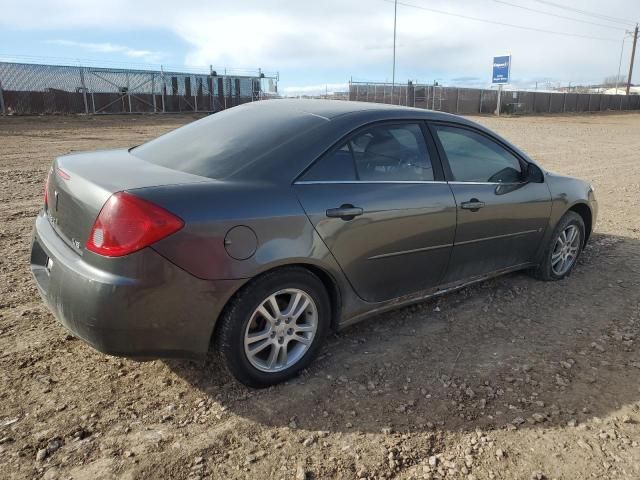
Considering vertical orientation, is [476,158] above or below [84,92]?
below

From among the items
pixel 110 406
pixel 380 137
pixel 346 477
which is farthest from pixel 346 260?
pixel 110 406

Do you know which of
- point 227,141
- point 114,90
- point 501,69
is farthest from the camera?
point 501,69

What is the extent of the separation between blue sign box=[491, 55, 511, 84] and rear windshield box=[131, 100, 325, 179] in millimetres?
41990

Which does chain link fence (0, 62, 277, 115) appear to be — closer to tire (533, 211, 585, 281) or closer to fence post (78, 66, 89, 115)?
fence post (78, 66, 89, 115)

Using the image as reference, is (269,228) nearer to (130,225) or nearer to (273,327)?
(273,327)

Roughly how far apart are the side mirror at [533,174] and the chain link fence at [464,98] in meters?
33.2

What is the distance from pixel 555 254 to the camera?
190 inches

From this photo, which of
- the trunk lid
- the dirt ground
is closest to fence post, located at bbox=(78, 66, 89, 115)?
the dirt ground

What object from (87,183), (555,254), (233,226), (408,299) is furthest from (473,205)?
(87,183)

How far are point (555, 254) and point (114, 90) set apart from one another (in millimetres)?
28454

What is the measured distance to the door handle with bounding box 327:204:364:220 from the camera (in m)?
3.01

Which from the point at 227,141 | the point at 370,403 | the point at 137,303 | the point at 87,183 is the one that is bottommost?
the point at 370,403

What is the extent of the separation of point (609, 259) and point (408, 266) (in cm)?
309

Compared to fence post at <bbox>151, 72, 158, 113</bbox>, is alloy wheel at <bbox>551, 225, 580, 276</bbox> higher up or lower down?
lower down
